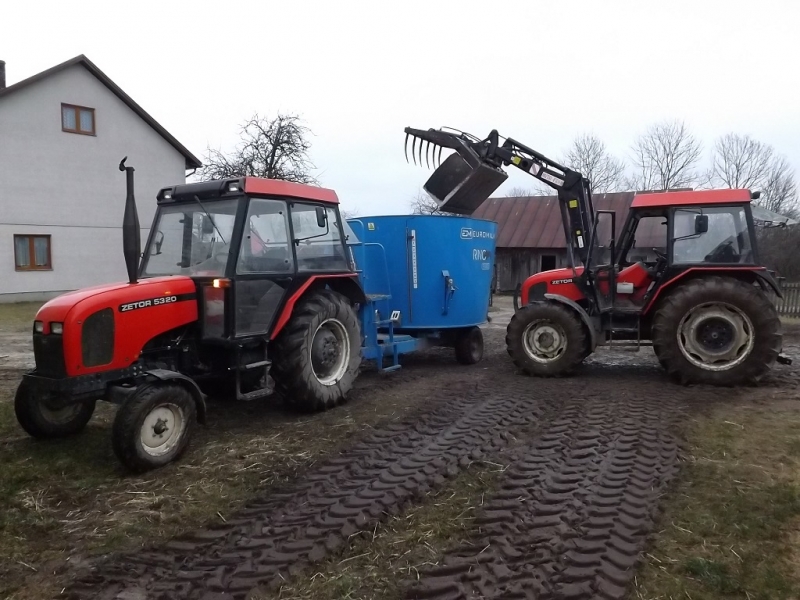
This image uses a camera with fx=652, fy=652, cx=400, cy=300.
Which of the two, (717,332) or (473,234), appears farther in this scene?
(473,234)

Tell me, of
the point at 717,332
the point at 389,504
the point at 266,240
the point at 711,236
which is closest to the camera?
the point at 389,504

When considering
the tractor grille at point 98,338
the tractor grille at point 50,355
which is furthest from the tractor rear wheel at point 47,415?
the tractor grille at point 98,338

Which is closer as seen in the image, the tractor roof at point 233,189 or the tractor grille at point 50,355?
the tractor grille at point 50,355

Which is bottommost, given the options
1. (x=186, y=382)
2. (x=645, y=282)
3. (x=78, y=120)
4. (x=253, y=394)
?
(x=253, y=394)

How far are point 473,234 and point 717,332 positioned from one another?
10.5 ft

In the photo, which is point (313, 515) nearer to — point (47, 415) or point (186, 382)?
point (186, 382)

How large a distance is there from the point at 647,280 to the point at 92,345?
6.21m

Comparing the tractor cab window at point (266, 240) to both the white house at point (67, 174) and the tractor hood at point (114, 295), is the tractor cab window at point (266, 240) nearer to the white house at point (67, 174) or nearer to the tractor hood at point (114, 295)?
the tractor hood at point (114, 295)

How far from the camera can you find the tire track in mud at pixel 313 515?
10.1 feet

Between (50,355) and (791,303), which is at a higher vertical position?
(50,355)

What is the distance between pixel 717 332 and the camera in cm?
709

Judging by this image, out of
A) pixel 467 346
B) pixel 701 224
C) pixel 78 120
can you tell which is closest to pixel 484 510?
pixel 701 224

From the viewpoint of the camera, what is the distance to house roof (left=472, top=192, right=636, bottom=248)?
82.7 ft

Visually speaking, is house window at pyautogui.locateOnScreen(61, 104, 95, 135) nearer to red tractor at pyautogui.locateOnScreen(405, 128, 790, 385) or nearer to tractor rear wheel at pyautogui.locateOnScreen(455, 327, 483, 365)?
red tractor at pyautogui.locateOnScreen(405, 128, 790, 385)
